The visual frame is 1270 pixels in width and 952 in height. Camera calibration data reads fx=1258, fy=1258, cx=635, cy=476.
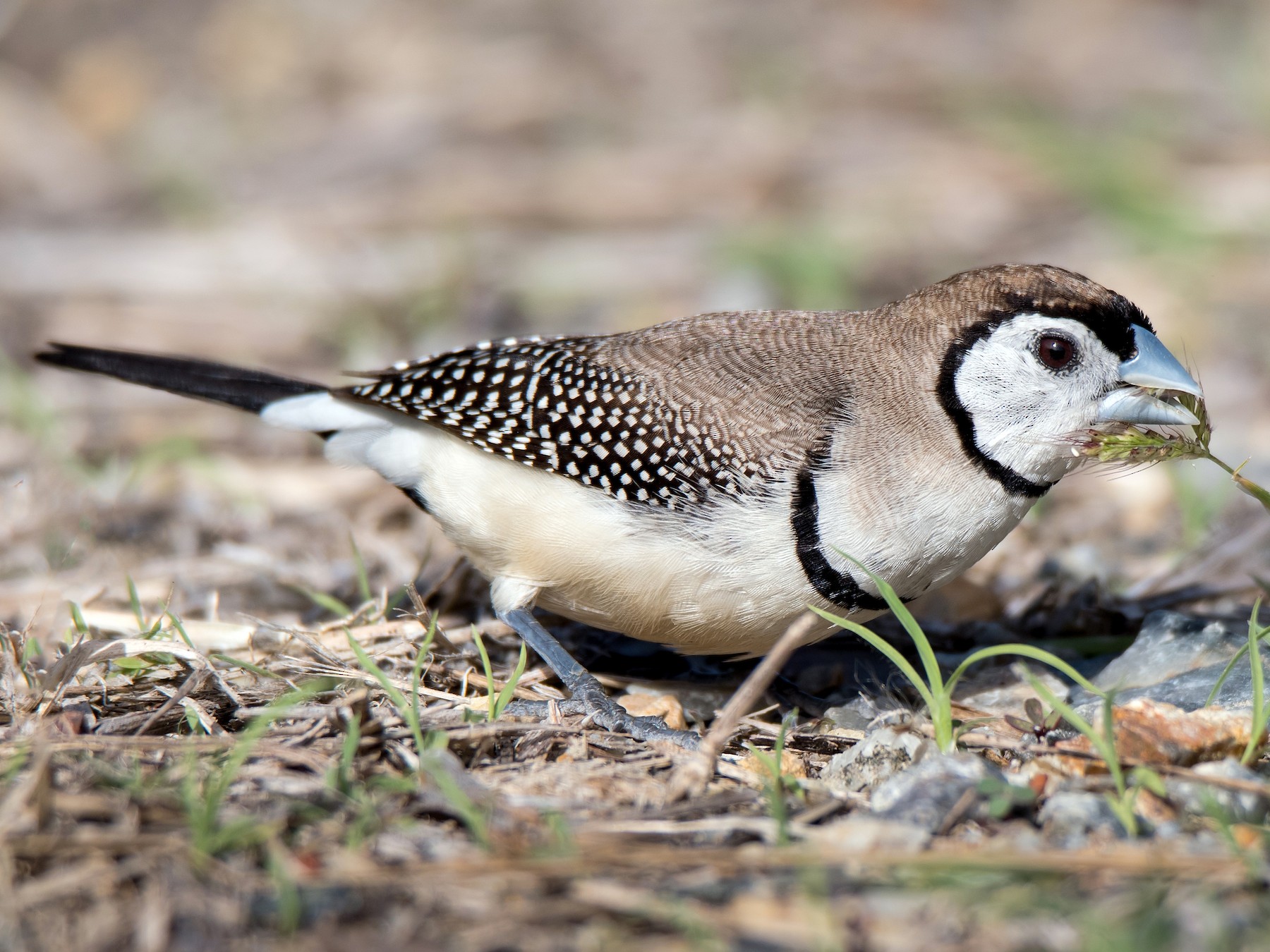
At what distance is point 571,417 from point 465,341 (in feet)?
11.2

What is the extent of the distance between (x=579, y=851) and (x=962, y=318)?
6.33 feet

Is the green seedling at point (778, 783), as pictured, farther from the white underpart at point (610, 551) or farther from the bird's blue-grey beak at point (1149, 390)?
the bird's blue-grey beak at point (1149, 390)

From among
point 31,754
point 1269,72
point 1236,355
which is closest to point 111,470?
point 31,754

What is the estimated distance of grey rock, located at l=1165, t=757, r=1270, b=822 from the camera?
277 cm

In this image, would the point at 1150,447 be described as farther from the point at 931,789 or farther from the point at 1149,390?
the point at 931,789

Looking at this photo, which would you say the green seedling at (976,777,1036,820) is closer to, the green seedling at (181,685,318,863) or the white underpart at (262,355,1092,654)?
the white underpart at (262,355,1092,654)

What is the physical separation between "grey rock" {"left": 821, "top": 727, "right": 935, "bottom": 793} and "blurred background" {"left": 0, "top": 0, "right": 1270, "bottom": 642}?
1834mm

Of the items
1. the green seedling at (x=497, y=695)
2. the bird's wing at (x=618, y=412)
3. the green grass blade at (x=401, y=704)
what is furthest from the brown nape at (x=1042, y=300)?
the green grass blade at (x=401, y=704)

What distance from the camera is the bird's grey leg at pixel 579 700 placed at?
3.50 m

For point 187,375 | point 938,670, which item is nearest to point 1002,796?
point 938,670

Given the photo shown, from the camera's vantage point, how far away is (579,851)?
253 cm

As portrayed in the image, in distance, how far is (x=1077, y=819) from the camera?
2.78 metres

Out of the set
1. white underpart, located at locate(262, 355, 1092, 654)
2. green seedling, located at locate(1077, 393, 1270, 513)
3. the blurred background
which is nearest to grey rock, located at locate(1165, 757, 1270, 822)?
green seedling, located at locate(1077, 393, 1270, 513)

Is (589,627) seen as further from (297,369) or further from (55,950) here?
(297,369)
